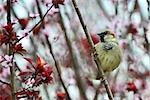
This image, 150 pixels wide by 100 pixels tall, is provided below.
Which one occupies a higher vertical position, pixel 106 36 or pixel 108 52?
pixel 106 36

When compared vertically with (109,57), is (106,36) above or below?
above

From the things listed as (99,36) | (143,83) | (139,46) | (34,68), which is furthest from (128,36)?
(34,68)

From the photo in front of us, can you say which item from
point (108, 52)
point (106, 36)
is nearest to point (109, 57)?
point (108, 52)

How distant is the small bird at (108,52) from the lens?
3879 millimetres

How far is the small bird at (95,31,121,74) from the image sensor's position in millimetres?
3879

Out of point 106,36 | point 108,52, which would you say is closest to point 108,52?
point 108,52

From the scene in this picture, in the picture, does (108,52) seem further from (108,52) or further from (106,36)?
(106,36)

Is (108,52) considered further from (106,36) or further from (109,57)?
(106,36)

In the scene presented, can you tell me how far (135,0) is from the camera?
4734 millimetres

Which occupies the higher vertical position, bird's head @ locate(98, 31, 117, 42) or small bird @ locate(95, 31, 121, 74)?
bird's head @ locate(98, 31, 117, 42)

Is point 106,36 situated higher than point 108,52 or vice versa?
point 106,36

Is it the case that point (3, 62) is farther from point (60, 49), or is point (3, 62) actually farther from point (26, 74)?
point (60, 49)

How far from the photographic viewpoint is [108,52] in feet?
12.9

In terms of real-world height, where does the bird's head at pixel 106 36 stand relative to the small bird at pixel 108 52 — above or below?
above
